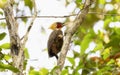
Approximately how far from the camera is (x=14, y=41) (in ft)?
4.91

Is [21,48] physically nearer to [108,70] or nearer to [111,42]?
[108,70]

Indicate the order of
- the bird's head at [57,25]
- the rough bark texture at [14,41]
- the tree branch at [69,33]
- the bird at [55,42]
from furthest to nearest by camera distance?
1. the bird's head at [57,25]
2. the bird at [55,42]
3. the tree branch at [69,33]
4. the rough bark texture at [14,41]

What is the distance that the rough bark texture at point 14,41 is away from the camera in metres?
1.46

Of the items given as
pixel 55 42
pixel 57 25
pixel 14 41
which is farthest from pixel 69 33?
pixel 57 25

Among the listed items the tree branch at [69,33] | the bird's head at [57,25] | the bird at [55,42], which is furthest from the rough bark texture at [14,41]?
the bird's head at [57,25]

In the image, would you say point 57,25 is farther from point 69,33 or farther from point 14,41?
point 14,41

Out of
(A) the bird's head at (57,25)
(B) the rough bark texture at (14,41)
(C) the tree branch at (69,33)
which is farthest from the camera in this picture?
(A) the bird's head at (57,25)

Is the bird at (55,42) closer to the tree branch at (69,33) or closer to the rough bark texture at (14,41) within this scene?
the tree branch at (69,33)

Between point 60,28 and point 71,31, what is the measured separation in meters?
0.63

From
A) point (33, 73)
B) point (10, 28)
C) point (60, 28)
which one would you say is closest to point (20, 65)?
point (10, 28)

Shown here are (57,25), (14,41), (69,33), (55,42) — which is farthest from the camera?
(57,25)

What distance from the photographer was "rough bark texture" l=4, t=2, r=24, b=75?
57.3 inches

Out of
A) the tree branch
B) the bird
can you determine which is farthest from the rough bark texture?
the bird

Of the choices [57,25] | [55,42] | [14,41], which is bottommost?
[14,41]
